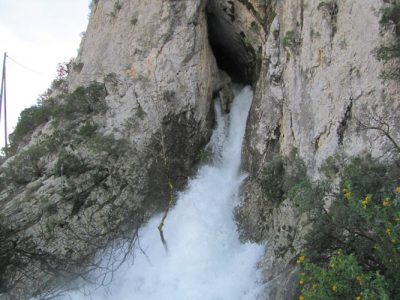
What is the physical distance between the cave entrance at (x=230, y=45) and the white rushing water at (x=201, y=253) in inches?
170

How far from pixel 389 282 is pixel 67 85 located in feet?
54.4

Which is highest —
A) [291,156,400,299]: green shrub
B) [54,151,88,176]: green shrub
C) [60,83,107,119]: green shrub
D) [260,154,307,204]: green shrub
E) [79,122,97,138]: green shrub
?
[60,83,107,119]: green shrub

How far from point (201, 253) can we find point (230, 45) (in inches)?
388

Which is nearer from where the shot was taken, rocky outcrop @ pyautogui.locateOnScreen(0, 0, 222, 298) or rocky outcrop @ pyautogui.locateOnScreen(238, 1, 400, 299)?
rocky outcrop @ pyautogui.locateOnScreen(238, 1, 400, 299)

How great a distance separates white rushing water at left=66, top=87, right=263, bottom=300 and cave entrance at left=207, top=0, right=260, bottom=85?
170 inches

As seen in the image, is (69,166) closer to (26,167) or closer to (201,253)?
(26,167)

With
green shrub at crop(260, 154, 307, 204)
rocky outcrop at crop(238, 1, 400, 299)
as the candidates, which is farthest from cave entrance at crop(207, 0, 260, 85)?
green shrub at crop(260, 154, 307, 204)

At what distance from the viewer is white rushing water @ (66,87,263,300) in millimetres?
12964

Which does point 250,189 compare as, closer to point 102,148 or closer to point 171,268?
point 171,268

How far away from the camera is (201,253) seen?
14180 millimetres

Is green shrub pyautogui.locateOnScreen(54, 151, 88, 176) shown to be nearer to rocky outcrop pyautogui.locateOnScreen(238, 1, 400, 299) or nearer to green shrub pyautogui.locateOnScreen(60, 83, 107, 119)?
green shrub pyautogui.locateOnScreen(60, 83, 107, 119)

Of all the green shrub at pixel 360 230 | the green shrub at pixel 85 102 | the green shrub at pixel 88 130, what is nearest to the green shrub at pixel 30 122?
the green shrub at pixel 85 102

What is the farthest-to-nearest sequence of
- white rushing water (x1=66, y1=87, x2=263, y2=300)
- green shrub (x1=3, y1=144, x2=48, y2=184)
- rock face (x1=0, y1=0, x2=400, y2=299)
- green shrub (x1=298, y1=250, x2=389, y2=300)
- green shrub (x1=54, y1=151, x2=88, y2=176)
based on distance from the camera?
green shrub (x1=3, y1=144, x2=48, y2=184), green shrub (x1=54, y1=151, x2=88, y2=176), white rushing water (x1=66, y1=87, x2=263, y2=300), rock face (x1=0, y1=0, x2=400, y2=299), green shrub (x1=298, y1=250, x2=389, y2=300)

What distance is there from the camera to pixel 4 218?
1470 cm
